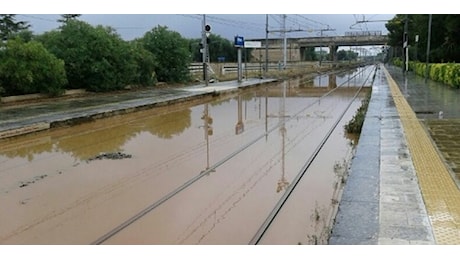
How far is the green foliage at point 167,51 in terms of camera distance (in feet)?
88.4

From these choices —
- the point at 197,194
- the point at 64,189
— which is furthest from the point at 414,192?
the point at 64,189

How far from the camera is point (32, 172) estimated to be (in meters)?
8.13

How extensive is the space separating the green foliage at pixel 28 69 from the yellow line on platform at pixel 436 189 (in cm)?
1311

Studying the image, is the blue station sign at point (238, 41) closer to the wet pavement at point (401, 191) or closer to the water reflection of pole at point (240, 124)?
the water reflection of pole at point (240, 124)

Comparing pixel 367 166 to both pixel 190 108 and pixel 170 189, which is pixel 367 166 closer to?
pixel 170 189

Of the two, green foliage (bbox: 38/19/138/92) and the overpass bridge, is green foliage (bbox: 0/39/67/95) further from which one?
the overpass bridge

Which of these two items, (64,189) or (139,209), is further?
(64,189)

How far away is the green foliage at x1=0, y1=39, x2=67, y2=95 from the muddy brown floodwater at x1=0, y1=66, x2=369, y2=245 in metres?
5.17

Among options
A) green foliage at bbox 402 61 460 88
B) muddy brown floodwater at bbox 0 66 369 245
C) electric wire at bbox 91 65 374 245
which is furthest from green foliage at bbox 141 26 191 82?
electric wire at bbox 91 65 374 245

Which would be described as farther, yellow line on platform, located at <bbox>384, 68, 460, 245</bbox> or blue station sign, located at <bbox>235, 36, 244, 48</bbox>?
blue station sign, located at <bbox>235, 36, 244, 48</bbox>

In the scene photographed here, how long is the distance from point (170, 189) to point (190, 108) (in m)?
11.2

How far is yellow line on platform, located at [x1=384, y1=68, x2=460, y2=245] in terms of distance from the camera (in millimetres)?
4375

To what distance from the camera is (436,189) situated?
5633mm

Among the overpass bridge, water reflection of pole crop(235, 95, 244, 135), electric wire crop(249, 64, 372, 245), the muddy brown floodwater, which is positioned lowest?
water reflection of pole crop(235, 95, 244, 135)
